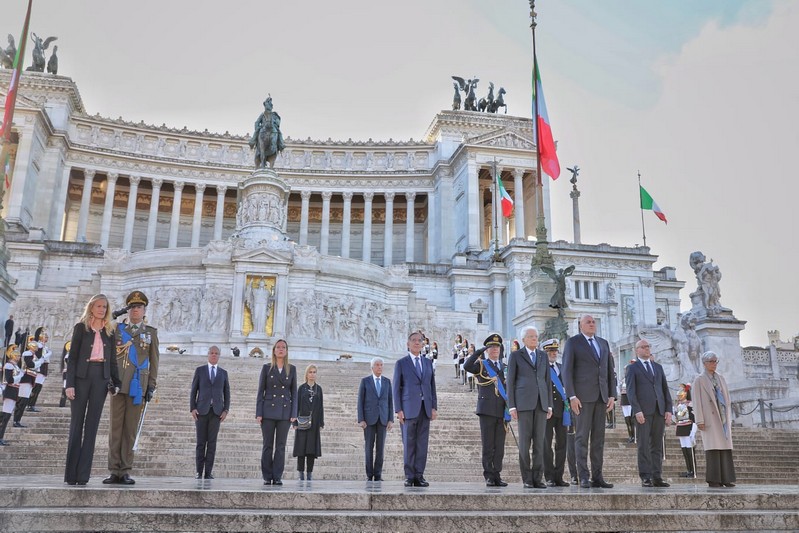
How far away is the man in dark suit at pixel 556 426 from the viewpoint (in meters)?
9.66

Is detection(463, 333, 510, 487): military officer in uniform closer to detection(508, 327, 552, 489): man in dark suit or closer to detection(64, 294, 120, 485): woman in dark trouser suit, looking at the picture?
detection(508, 327, 552, 489): man in dark suit

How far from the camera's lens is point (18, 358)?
1459 cm

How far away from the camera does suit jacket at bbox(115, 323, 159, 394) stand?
8008 millimetres

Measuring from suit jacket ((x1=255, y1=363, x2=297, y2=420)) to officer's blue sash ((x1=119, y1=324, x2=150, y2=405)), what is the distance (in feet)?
8.08

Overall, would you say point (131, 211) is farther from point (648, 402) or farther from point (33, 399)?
point (648, 402)

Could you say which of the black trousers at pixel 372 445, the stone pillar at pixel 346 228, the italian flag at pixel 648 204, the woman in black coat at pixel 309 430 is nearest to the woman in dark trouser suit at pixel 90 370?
the woman in black coat at pixel 309 430

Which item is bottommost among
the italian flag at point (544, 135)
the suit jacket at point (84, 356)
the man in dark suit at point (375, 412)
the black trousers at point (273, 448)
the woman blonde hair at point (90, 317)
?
the black trousers at point (273, 448)

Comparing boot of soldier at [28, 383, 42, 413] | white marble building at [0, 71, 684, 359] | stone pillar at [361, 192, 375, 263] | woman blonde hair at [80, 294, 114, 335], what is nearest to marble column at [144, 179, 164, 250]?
white marble building at [0, 71, 684, 359]

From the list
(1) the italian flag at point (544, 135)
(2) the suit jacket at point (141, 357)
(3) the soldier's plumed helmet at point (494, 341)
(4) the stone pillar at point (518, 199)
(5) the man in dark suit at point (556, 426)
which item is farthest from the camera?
(4) the stone pillar at point (518, 199)

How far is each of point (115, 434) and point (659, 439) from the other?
7.26 meters

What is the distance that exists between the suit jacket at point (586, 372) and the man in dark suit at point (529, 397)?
0.98ft

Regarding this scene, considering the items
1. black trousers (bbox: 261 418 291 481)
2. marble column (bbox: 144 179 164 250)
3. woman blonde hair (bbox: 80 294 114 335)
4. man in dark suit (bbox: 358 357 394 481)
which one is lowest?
black trousers (bbox: 261 418 291 481)

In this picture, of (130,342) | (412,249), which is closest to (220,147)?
(412,249)

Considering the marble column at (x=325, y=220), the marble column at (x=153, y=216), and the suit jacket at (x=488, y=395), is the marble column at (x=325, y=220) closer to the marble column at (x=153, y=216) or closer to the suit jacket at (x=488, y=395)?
the marble column at (x=153, y=216)
